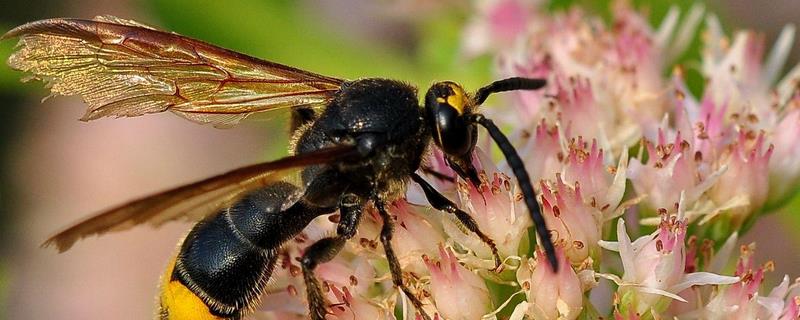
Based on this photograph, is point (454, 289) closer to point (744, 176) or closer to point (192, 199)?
point (192, 199)

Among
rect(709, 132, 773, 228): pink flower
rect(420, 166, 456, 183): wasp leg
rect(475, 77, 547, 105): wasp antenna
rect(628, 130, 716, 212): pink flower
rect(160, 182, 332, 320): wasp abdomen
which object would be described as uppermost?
rect(709, 132, 773, 228): pink flower

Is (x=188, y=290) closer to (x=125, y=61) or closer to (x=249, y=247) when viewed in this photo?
(x=249, y=247)

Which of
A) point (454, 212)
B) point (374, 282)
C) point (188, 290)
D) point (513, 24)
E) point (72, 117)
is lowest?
point (188, 290)

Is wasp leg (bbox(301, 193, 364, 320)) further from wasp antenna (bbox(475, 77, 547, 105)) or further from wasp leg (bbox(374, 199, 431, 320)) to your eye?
wasp antenna (bbox(475, 77, 547, 105))

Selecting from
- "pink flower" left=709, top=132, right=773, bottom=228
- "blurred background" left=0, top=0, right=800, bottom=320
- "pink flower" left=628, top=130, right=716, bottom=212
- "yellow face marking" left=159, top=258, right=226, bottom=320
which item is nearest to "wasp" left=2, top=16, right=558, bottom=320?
"yellow face marking" left=159, top=258, right=226, bottom=320

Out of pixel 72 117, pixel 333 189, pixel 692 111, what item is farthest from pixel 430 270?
pixel 72 117

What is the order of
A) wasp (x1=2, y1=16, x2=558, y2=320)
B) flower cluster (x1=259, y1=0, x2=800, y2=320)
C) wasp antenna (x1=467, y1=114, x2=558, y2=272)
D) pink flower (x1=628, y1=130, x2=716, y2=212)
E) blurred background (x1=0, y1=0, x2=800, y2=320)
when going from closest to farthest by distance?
wasp antenna (x1=467, y1=114, x2=558, y2=272) < wasp (x1=2, y1=16, x2=558, y2=320) < flower cluster (x1=259, y1=0, x2=800, y2=320) < pink flower (x1=628, y1=130, x2=716, y2=212) < blurred background (x1=0, y1=0, x2=800, y2=320)

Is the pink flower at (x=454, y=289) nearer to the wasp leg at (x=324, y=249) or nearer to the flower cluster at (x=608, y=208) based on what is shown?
the flower cluster at (x=608, y=208)

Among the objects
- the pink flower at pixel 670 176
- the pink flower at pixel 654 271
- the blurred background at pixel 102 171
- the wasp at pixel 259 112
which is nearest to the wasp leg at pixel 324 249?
the wasp at pixel 259 112
